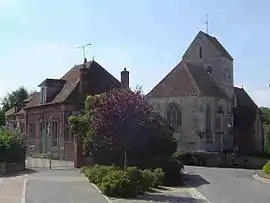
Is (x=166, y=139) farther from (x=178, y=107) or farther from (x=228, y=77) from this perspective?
(x=228, y=77)

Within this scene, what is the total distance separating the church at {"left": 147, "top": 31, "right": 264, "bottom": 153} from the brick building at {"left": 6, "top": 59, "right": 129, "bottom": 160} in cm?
1253

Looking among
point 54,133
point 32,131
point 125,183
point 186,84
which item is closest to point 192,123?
point 186,84

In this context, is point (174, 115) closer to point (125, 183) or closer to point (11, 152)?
point (11, 152)

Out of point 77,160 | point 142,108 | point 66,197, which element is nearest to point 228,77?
point 77,160

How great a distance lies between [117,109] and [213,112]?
36.4 meters

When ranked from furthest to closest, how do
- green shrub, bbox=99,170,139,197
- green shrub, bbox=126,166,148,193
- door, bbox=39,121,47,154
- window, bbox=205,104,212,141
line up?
window, bbox=205,104,212,141
door, bbox=39,121,47,154
green shrub, bbox=126,166,148,193
green shrub, bbox=99,170,139,197

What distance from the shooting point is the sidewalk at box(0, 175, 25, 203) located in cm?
1731

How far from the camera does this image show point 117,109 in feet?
66.6

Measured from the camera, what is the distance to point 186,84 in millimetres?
55656

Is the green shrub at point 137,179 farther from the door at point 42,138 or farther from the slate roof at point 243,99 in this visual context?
the slate roof at point 243,99

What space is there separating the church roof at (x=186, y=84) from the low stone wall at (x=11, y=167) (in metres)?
27.6

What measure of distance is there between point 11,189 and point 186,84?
122 ft

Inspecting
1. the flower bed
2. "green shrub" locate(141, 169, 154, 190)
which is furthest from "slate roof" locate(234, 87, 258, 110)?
"green shrub" locate(141, 169, 154, 190)

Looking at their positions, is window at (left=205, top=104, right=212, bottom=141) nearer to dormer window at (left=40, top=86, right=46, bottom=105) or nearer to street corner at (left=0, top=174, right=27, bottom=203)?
dormer window at (left=40, top=86, right=46, bottom=105)
